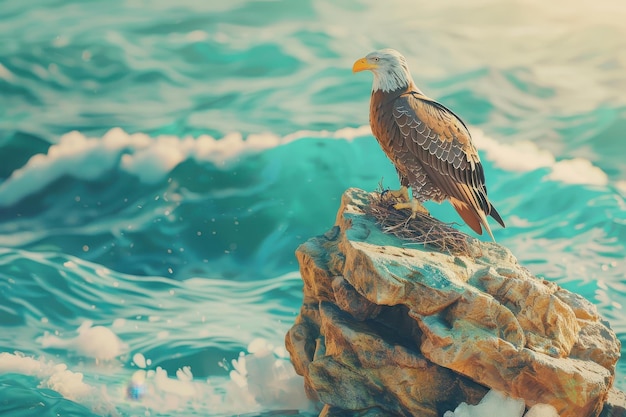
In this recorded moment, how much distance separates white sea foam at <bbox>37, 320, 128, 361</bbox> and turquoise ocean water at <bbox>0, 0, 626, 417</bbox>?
24mm

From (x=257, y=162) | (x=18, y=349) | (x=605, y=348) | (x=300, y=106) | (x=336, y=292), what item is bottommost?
(x=605, y=348)

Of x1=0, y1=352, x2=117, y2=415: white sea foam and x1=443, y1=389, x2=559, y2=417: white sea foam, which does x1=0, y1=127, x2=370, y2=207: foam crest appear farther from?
x1=443, y1=389, x2=559, y2=417: white sea foam

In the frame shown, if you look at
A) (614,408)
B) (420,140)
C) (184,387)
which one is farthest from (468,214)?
(184,387)

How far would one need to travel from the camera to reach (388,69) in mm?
5754

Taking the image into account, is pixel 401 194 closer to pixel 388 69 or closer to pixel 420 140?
pixel 420 140

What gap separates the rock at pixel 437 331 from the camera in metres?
5.11

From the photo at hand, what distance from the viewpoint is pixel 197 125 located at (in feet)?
35.5

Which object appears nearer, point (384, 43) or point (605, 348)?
point (605, 348)

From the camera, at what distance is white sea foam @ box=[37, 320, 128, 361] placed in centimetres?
880

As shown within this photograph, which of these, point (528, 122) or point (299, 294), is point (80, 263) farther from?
point (528, 122)

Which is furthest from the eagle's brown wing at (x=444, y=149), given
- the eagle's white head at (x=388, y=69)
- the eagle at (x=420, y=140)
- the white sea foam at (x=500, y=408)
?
the white sea foam at (x=500, y=408)

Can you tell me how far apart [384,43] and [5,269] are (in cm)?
591

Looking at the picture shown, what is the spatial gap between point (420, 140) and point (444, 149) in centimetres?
19

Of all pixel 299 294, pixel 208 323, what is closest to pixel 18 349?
pixel 208 323
